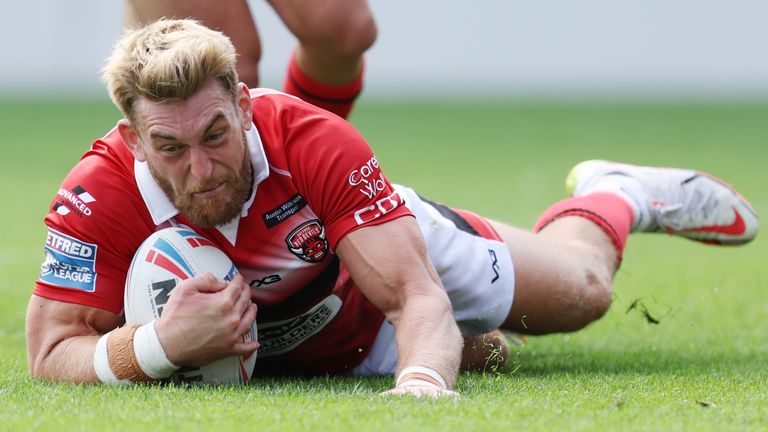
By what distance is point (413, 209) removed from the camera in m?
4.17

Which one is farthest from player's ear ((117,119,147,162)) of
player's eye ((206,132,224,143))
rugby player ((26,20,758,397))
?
player's eye ((206,132,224,143))

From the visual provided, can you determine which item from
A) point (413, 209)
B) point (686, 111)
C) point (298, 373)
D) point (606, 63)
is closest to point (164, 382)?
point (298, 373)

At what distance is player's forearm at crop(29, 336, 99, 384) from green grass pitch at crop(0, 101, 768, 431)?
0.18 feet

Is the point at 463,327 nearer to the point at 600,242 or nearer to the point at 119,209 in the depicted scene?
the point at 600,242

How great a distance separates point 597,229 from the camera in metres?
4.88

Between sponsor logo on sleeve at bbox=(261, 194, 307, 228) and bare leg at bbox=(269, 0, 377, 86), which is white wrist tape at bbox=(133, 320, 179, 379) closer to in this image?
sponsor logo on sleeve at bbox=(261, 194, 307, 228)

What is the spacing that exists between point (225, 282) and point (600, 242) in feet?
5.74

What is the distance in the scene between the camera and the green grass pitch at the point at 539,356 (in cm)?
302

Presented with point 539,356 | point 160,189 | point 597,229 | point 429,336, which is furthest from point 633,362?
point 160,189

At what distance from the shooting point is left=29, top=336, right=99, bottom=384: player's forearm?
3.57 meters

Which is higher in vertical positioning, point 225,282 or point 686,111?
point 225,282

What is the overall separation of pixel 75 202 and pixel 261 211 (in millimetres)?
510

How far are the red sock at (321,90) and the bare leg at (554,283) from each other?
1.11m

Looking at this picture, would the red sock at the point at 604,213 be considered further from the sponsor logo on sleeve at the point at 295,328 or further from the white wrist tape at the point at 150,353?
the white wrist tape at the point at 150,353
